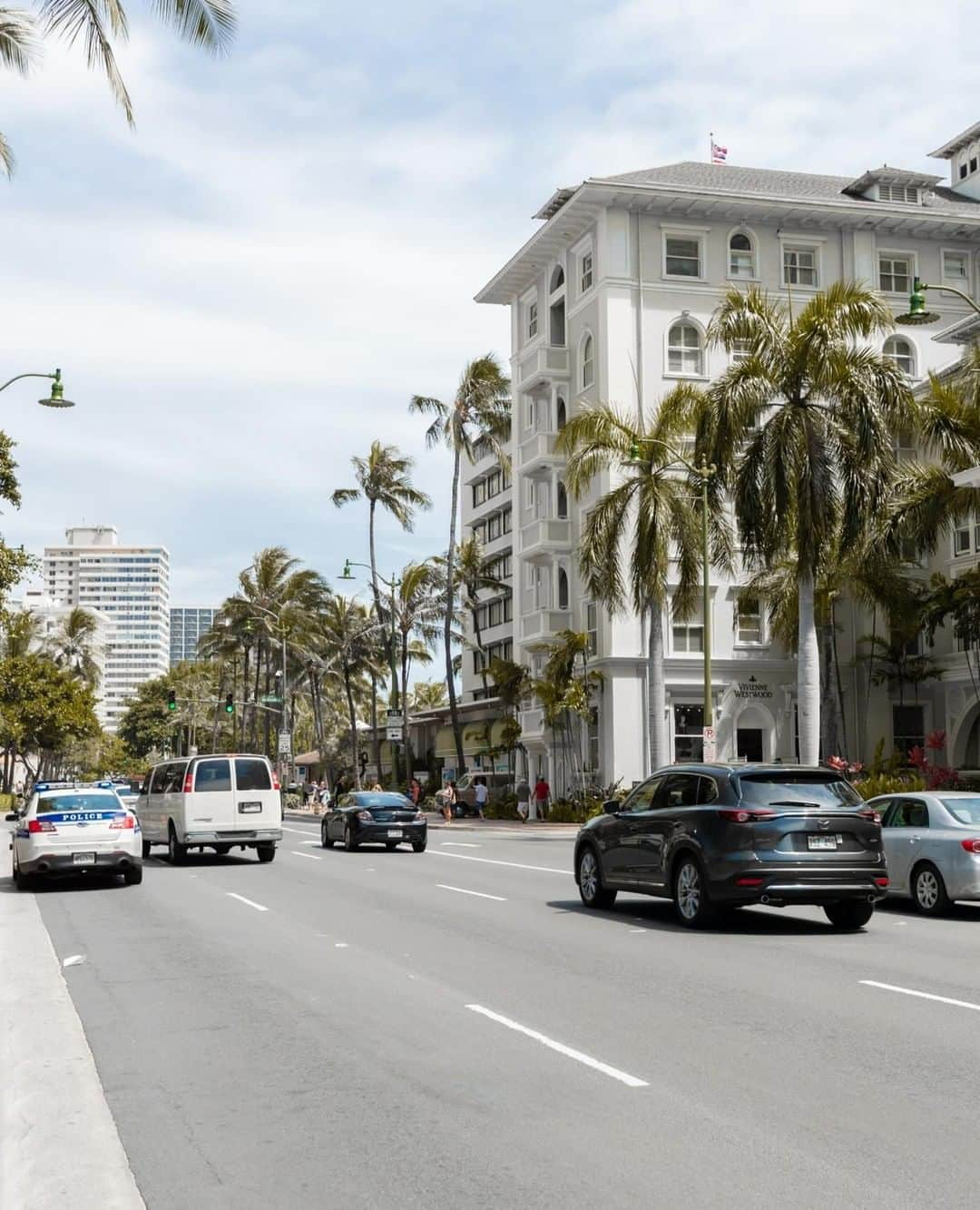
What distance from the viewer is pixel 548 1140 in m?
6.85

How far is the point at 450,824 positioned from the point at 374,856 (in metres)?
22.5

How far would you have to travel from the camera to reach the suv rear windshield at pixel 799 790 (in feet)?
50.0

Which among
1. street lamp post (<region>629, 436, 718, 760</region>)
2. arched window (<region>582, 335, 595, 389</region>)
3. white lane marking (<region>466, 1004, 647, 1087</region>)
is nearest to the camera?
white lane marking (<region>466, 1004, 647, 1087</region>)

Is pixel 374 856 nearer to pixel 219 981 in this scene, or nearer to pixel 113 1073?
pixel 219 981

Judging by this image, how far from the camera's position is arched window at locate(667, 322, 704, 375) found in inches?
2046

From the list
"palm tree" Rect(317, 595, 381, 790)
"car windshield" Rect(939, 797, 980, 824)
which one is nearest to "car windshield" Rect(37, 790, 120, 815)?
"car windshield" Rect(939, 797, 980, 824)

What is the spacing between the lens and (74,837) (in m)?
21.4

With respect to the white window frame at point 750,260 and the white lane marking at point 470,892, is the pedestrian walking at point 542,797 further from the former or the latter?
the white lane marking at point 470,892

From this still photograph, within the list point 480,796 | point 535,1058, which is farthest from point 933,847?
point 480,796

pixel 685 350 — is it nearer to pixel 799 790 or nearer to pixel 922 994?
pixel 799 790

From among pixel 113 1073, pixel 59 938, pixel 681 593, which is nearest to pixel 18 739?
pixel 681 593

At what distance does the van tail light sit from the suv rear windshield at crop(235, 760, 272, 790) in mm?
14390

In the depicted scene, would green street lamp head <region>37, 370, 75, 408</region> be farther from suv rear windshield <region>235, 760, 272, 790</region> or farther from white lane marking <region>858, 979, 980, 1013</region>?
white lane marking <region>858, 979, 980, 1013</region>

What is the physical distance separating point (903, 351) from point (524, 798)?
21888mm
